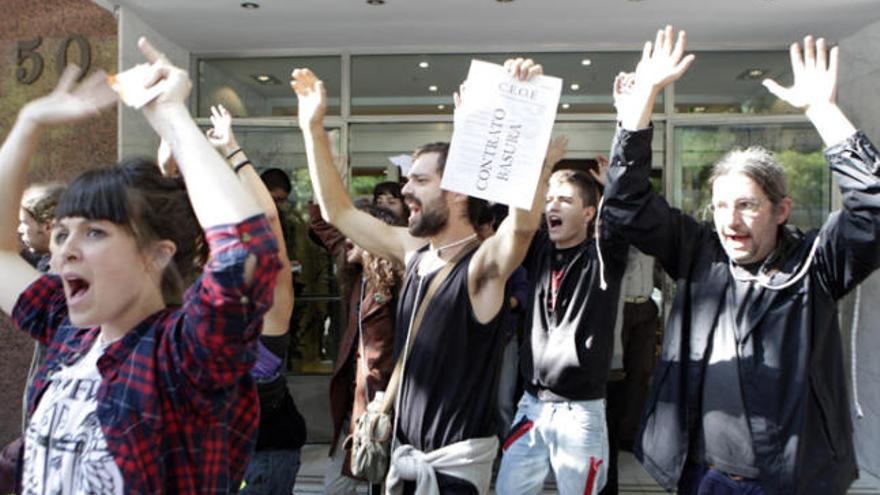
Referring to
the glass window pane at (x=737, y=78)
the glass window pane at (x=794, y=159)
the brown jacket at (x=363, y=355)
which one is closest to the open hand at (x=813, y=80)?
the brown jacket at (x=363, y=355)

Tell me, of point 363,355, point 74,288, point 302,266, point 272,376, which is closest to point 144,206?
point 74,288

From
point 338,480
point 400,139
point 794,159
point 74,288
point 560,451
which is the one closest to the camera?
point 74,288

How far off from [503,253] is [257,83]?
4926 millimetres

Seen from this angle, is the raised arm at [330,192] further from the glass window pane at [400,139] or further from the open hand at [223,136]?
the glass window pane at [400,139]

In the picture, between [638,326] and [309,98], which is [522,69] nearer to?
[309,98]

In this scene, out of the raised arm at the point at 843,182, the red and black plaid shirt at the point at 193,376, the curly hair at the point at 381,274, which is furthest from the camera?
the curly hair at the point at 381,274

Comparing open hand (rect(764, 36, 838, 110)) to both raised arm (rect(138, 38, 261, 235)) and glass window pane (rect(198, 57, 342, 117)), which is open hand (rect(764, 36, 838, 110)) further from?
glass window pane (rect(198, 57, 342, 117))

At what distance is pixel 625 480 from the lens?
604 cm

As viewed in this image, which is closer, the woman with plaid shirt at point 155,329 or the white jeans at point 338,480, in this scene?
the woman with plaid shirt at point 155,329

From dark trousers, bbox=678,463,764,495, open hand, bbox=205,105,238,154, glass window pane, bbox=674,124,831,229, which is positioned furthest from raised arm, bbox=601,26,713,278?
glass window pane, bbox=674,124,831,229

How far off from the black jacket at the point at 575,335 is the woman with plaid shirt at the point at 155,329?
7.20 ft

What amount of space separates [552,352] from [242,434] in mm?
2271

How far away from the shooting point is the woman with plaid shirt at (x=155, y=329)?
1.48 meters

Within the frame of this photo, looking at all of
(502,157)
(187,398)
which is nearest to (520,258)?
(502,157)
